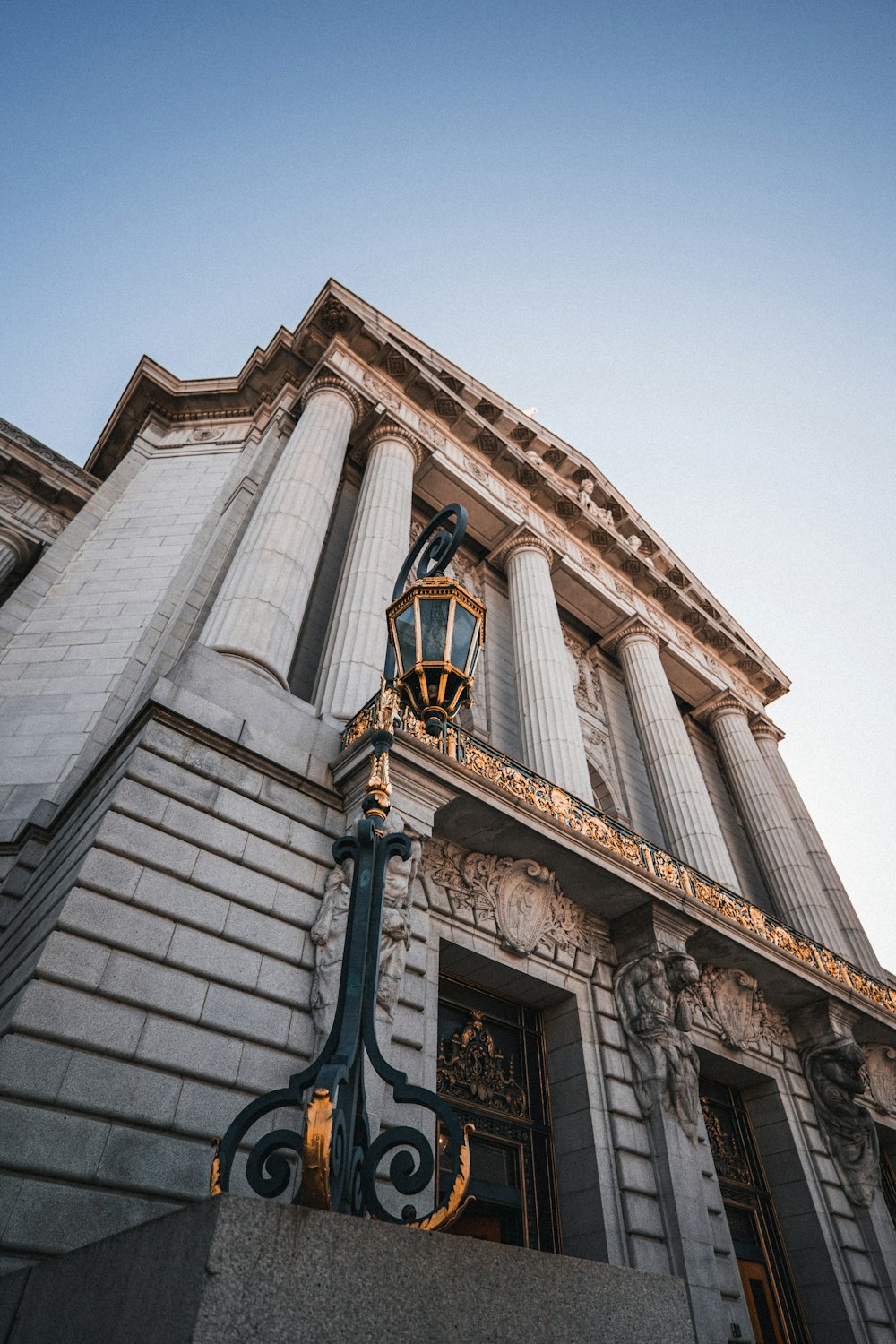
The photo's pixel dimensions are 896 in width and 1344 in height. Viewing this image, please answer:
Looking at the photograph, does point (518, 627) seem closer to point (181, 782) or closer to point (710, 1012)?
point (710, 1012)

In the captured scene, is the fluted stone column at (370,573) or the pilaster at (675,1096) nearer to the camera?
the pilaster at (675,1096)

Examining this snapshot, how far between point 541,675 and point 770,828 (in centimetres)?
916

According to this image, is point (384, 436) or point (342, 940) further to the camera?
point (384, 436)

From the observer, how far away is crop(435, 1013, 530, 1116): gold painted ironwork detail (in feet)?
30.5

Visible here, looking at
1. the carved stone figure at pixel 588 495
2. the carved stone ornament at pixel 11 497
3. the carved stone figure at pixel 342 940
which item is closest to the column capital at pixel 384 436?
the carved stone figure at pixel 588 495

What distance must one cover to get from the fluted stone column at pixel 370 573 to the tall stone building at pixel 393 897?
0.08 metres

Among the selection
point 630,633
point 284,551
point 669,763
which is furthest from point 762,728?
point 284,551

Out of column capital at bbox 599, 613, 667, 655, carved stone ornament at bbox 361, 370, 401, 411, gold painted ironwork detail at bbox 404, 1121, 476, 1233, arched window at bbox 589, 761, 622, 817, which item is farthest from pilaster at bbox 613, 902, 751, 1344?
carved stone ornament at bbox 361, 370, 401, 411

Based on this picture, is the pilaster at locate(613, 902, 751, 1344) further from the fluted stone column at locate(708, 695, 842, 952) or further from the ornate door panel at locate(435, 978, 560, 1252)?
the fluted stone column at locate(708, 695, 842, 952)

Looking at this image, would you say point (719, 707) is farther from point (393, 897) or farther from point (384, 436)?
point (393, 897)

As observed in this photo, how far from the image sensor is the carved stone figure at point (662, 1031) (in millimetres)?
9867

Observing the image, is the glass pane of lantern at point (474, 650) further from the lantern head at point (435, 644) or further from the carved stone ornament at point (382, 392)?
the carved stone ornament at point (382, 392)

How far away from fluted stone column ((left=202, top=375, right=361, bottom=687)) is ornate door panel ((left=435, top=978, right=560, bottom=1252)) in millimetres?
5192

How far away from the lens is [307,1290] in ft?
8.24
